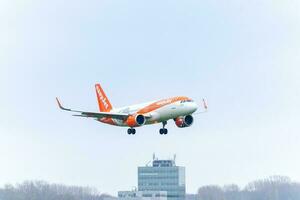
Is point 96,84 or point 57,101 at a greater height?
point 96,84

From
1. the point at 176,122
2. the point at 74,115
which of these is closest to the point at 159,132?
the point at 176,122

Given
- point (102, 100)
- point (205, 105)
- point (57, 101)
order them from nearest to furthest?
point (57, 101) → point (205, 105) → point (102, 100)

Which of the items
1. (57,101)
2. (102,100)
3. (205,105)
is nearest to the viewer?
(57,101)

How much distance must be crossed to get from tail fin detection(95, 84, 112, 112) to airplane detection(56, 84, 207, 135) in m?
17.0

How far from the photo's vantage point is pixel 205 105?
527 feet

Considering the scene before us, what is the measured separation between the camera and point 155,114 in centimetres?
15700

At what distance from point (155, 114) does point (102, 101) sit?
29.6 meters

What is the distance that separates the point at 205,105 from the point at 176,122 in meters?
5.02

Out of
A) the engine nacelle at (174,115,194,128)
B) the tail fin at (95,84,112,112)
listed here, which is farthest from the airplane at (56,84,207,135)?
the tail fin at (95,84,112,112)

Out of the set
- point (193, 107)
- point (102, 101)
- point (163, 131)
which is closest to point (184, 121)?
point (163, 131)

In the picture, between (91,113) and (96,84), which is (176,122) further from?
(96,84)

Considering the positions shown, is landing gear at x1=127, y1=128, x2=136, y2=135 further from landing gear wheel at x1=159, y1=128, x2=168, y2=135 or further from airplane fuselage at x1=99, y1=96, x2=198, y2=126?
landing gear wheel at x1=159, y1=128, x2=168, y2=135

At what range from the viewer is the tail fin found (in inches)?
7180

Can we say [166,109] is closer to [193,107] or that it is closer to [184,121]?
[193,107]
